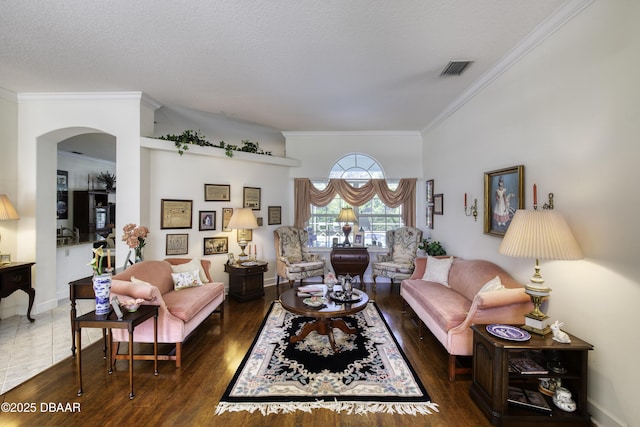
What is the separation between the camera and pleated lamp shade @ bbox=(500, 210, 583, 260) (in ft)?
6.41

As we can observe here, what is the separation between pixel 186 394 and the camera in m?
2.25

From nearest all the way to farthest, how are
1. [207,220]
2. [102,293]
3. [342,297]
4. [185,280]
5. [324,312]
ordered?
[102,293] < [324,312] < [342,297] < [185,280] < [207,220]

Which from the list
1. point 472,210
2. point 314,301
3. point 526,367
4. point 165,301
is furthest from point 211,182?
point 526,367

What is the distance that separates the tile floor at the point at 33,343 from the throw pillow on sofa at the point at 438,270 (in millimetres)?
4280

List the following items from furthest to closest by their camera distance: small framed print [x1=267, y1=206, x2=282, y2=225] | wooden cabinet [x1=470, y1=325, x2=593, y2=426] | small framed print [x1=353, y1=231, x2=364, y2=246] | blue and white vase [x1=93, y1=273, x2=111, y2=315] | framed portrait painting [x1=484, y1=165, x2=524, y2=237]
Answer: small framed print [x1=353, y1=231, x2=364, y2=246]
small framed print [x1=267, y1=206, x2=282, y2=225]
framed portrait painting [x1=484, y1=165, x2=524, y2=237]
blue and white vase [x1=93, y1=273, x2=111, y2=315]
wooden cabinet [x1=470, y1=325, x2=593, y2=426]

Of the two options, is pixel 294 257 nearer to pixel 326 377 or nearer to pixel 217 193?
pixel 217 193

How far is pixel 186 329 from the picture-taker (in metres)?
2.76

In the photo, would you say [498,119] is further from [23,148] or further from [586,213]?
[23,148]

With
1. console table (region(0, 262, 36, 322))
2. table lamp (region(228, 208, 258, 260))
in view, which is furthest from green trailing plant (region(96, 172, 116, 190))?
table lamp (region(228, 208, 258, 260))

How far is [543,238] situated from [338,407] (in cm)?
200

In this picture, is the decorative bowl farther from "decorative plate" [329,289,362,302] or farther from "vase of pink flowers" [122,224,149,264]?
"decorative plate" [329,289,362,302]

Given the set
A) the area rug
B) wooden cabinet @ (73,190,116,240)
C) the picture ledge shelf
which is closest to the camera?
the area rug

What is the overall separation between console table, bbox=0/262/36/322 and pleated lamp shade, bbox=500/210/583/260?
5512 millimetres

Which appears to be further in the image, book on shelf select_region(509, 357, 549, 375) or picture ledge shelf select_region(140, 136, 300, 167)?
picture ledge shelf select_region(140, 136, 300, 167)
